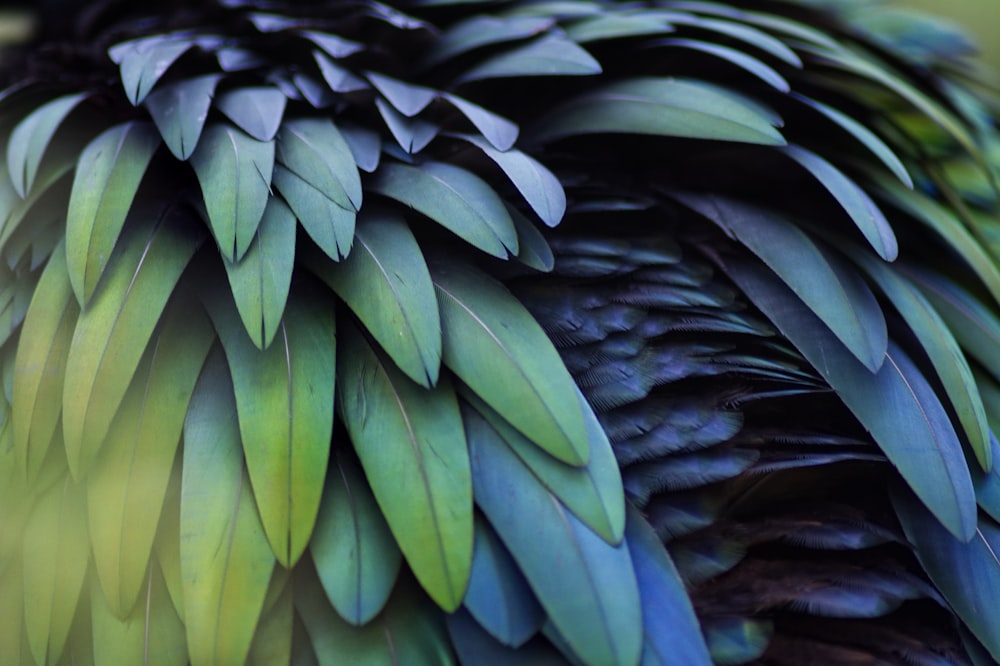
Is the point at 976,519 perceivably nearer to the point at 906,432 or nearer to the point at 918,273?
the point at 906,432

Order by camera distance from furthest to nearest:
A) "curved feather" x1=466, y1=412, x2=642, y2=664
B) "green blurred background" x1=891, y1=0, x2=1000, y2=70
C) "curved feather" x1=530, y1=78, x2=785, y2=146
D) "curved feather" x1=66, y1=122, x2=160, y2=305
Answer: "green blurred background" x1=891, y1=0, x2=1000, y2=70 < "curved feather" x1=530, y1=78, x2=785, y2=146 < "curved feather" x1=66, y1=122, x2=160, y2=305 < "curved feather" x1=466, y1=412, x2=642, y2=664

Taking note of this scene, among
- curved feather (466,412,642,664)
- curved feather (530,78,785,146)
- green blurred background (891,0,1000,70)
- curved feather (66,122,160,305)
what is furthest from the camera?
green blurred background (891,0,1000,70)

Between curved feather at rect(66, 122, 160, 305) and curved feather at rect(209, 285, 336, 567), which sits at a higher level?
curved feather at rect(66, 122, 160, 305)

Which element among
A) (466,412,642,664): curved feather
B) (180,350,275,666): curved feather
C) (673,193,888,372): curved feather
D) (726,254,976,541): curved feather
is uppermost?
(673,193,888,372): curved feather

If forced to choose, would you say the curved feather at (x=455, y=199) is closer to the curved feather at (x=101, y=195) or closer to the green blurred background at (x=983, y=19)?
the curved feather at (x=101, y=195)

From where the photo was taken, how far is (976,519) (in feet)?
2.55

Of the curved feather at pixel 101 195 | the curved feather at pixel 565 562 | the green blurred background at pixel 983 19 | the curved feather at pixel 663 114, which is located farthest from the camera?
the green blurred background at pixel 983 19

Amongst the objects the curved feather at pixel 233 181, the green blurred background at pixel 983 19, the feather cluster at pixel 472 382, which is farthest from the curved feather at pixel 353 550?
the green blurred background at pixel 983 19

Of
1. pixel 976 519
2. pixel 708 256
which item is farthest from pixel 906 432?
pixel 708 256

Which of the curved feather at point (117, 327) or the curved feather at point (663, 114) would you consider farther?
the curved feather at point (663, 114)

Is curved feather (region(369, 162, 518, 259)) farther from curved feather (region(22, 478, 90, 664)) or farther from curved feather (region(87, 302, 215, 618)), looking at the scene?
curved feather (region(22, 478, 90, 664))

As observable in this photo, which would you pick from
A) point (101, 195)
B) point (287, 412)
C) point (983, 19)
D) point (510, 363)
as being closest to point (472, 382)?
point (510, 363)

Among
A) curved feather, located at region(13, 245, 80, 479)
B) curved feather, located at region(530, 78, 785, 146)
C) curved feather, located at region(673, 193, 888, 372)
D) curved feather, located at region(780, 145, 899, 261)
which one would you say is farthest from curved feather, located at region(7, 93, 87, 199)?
curved feather, located at region(780, 145, 899, 261)

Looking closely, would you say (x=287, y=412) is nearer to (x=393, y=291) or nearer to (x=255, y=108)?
(x=393, y=291)
